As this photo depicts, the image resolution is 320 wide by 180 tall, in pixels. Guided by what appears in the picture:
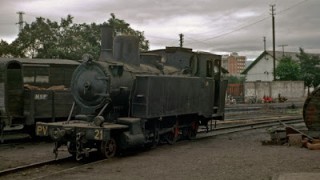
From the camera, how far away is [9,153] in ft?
43.9

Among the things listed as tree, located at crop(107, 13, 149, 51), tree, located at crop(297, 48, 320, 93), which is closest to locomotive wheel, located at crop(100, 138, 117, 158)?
tree, located at crop(107, 13, 149, 51)

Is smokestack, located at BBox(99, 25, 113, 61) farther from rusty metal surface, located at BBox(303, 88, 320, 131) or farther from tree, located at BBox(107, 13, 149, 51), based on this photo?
tree, located at BBox(107, 13, 149, 51)

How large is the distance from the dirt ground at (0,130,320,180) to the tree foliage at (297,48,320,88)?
183ft

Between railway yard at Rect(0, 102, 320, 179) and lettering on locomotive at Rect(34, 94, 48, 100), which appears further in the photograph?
lettering on locomotive at Rect(34, 94, 48, 100)

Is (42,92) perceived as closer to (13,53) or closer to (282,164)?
(282,164)

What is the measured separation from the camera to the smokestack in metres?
13.1

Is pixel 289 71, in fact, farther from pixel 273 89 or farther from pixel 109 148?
pixel 109 148

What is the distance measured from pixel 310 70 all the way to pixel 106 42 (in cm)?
5980

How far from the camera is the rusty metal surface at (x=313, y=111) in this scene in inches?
576

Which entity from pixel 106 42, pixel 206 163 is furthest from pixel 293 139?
pixel 106 42

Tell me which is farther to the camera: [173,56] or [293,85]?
[293,85]

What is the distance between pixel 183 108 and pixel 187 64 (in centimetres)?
177

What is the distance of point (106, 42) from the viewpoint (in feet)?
43.6

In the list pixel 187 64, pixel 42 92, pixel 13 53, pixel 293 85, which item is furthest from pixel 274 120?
pixel 293 85
